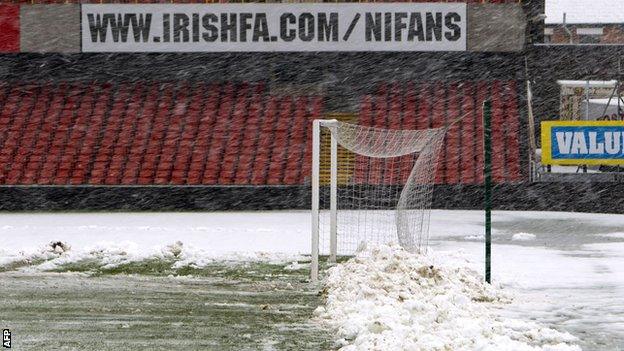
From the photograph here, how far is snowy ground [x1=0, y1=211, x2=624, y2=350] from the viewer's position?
10.4 meters

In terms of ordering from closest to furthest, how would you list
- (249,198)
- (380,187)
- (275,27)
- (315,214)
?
1. (315,214)
2. (249,198)
3. (380,187)
4. (275,27)

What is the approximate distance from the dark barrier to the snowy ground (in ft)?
4.60

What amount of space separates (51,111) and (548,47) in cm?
1319

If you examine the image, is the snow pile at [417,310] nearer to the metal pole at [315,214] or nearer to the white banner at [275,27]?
the metal pole at [315,214]

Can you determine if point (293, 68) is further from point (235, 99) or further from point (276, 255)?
point (276, 255)

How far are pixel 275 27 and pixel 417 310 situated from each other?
65.4 ft

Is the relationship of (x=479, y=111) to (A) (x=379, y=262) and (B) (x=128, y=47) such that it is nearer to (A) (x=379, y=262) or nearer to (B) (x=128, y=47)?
(B) (x=128, y=47)

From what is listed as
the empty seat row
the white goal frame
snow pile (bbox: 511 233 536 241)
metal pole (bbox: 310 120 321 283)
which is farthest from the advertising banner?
metal pole (bbox: 310 120 321 283)

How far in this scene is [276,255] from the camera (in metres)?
15.2

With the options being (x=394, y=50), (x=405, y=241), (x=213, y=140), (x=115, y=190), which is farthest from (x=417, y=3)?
(x=405, y=241)

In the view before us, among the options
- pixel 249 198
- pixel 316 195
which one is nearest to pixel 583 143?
pixel 249 198

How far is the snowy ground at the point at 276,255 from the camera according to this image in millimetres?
10406

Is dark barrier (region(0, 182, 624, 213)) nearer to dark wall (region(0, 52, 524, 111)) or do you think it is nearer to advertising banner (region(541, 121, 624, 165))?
advertising banner (region(541, 121, 624, 165))

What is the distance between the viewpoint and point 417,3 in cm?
2816
